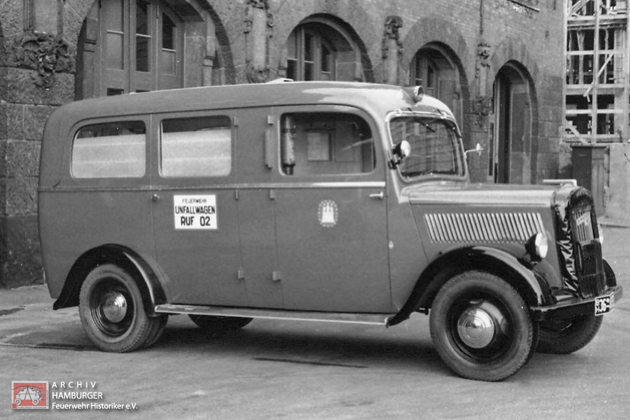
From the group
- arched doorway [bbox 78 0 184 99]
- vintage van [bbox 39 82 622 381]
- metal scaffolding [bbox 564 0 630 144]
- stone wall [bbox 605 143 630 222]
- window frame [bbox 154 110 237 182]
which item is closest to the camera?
vintage van [bbox 39 82 622 381]

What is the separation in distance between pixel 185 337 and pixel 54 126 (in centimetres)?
209

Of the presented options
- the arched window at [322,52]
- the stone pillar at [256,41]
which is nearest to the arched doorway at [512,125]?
the arched window at [322,52]

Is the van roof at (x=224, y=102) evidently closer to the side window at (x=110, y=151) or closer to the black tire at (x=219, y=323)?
the side window at (x=110, y=151)

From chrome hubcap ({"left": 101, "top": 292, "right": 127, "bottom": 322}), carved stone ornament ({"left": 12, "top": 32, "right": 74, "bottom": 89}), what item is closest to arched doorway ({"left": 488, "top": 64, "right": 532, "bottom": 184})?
carved stone ornament ({"left": 12, "top": 32, "right": 74, "bottom": 89})

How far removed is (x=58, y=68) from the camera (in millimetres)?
12680

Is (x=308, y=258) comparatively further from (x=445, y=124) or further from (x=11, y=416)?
(x=11, y=416)

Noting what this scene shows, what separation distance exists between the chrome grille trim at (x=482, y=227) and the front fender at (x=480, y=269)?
0.41ft

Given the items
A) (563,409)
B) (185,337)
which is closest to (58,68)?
(185,337)

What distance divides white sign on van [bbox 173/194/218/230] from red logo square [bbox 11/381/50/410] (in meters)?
1.83

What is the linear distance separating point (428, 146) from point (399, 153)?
638 mm

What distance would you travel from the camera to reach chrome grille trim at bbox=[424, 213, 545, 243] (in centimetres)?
730

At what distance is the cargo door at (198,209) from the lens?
8.18 m

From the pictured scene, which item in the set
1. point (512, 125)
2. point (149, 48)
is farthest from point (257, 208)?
point (512, 125)

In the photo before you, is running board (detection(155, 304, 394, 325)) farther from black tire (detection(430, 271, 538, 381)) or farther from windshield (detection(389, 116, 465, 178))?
windshield (detection(389, 116, 465, 178))
